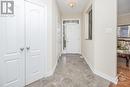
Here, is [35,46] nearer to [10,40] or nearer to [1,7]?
[10,40]

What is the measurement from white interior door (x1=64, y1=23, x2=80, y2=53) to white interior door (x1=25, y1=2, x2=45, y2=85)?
4.95m

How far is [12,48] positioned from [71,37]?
19.6 ft

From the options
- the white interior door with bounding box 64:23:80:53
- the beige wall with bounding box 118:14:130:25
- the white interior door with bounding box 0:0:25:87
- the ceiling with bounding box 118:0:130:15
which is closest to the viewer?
the white interior door with bounding box 0:0:25:87

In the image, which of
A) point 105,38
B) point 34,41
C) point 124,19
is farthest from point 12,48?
point 124,19

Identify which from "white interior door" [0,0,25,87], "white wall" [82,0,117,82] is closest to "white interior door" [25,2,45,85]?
"white interior door" [0,0,25,87]

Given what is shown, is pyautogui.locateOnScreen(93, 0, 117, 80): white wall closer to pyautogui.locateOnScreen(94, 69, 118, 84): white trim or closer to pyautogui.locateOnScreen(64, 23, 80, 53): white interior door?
pyautogui.locateOnScreen(94, 69, 118, 84): white trim

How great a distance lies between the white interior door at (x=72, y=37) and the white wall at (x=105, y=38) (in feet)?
14.6

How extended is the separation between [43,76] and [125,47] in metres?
4.21

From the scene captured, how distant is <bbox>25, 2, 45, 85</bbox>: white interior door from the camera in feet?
10.3

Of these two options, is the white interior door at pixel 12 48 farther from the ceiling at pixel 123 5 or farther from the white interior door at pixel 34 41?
the ceiling at pixel 123 5

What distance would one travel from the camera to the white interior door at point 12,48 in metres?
2.54

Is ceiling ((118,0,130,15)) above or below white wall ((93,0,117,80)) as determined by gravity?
above

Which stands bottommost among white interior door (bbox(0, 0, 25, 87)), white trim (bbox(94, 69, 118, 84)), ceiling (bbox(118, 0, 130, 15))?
white trim (bbox(94, 69, 118, 84))

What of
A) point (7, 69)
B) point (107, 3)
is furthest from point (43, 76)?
point (107, 3)
